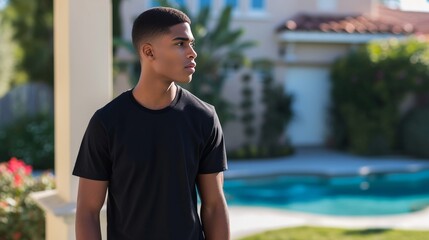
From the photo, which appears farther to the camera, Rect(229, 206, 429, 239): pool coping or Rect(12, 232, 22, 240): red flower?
Rect(229, 206, 429, 239): pool coping

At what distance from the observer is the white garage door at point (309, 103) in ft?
55.4

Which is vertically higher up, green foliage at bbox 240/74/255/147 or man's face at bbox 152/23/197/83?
man's face at bbox 152/23/197/83

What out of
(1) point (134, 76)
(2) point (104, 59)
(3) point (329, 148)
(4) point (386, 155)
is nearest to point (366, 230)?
(2) point (104, 59)

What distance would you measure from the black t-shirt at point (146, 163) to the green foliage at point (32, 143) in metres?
11.3

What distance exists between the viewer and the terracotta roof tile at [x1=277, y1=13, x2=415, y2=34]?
628 inches

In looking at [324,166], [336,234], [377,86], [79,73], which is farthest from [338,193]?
[79,73]

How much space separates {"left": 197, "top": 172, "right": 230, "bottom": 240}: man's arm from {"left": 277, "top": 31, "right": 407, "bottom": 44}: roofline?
44.8 feet

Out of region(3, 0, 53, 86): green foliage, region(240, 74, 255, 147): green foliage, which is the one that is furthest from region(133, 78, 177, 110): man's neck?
region(3, 0, 53, 86): green foliage

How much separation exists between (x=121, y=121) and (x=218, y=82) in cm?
1236

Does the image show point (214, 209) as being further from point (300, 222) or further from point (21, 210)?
point (300, 222)

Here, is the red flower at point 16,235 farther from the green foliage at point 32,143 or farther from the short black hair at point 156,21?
the green foliage at point 32,143

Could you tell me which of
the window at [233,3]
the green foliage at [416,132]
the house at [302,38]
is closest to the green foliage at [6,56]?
the house at [302,38]

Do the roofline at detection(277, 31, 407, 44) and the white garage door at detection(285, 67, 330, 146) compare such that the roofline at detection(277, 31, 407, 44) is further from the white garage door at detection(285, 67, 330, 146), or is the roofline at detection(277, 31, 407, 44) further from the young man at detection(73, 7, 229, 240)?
the young man at detection(73, 7, 229, 240)

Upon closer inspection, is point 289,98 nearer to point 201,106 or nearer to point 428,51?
point 428,51
